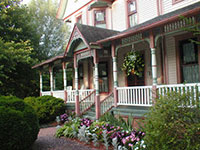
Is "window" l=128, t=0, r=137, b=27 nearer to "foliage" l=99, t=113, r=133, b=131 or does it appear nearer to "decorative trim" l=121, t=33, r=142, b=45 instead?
"decorative trim" l=121, t=33, r=142, b=45

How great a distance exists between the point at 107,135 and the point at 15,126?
9.53ft

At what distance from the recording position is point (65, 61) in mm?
13023

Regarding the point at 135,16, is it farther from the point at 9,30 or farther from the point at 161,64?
the point at 9,30

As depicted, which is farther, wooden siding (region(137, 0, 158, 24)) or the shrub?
wooden siding (region(137, 0, 158, 24))

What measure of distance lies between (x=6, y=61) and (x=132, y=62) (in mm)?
9843

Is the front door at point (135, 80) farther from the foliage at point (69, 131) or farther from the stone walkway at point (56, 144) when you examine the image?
the stone walkway at point (56, 144)

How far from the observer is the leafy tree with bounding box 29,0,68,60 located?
3017cm

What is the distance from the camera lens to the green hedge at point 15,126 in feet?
17.6

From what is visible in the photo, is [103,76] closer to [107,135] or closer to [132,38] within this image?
[132,38]

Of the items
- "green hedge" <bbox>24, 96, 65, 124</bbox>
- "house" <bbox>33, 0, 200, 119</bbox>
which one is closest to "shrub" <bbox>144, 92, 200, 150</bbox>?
"house" <bbox>33, 0, 200, 119</bbox>

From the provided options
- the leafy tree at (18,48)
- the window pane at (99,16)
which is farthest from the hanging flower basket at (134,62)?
the leafy tree at (18,48)

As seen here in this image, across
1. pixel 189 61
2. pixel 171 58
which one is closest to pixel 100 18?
pixel 171 58

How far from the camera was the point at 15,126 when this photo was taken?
5500 millimetres

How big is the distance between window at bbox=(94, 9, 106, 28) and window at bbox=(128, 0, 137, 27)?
242 cm
